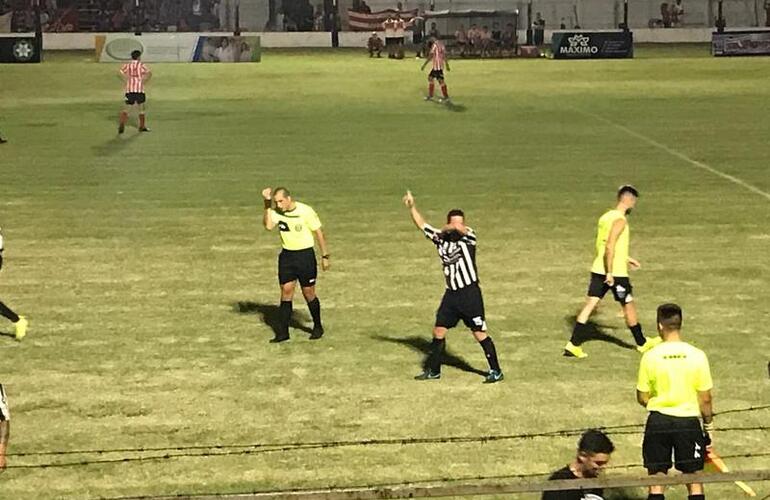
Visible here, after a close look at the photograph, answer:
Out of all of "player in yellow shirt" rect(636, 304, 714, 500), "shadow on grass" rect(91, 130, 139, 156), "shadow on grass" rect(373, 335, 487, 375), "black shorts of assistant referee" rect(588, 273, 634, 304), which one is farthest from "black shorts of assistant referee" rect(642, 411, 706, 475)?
"shadow on grass" rect(91, 130, 139, 156)

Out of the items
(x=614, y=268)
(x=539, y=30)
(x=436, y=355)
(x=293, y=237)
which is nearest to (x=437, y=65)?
(x=539, y=30)

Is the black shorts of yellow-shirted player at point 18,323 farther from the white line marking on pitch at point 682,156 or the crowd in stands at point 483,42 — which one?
the crowd in stands at point 483,42

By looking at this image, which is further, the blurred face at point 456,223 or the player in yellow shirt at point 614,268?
the player in yellow shirt at point 614,268

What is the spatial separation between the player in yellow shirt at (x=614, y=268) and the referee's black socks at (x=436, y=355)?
6.14 feet

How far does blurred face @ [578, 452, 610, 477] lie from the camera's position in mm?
8945

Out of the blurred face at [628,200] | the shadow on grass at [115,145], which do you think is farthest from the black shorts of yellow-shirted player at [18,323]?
the shadow on grass at [115,145]

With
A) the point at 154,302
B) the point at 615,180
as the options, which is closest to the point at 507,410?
the point at 154,302

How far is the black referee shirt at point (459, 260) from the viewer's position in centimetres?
1373

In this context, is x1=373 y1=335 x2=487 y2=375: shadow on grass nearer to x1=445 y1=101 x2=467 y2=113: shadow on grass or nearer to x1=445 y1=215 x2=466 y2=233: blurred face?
x1=445 y1=215 x2=466 y2=233: blurred face

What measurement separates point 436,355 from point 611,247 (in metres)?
2.40

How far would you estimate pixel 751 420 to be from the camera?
13.1 m

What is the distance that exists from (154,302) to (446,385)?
5.69 m

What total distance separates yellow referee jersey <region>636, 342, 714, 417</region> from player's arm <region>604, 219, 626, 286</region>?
4.42m

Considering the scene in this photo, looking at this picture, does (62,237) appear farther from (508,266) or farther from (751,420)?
(751,420)
